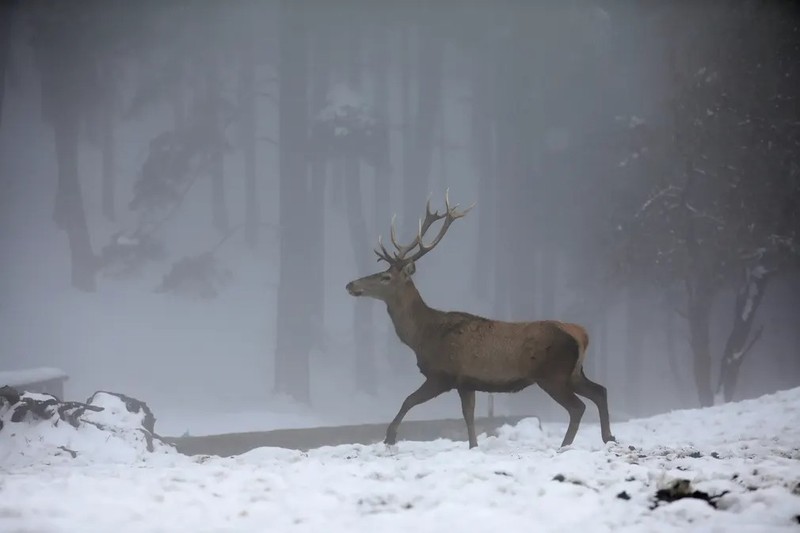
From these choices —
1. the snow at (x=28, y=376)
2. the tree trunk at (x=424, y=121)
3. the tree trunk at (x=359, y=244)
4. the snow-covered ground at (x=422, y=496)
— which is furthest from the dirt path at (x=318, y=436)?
the tree trunk at (x=424, y=121)

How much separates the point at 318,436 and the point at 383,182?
7788 millimetres

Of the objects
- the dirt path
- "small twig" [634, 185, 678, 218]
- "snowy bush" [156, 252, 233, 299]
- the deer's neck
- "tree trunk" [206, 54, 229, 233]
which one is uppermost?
"tree trunk" [206, 54, 229, 233]

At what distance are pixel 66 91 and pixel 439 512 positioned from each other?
12.8 metres

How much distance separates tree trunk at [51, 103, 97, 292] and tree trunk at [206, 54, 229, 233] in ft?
6.95

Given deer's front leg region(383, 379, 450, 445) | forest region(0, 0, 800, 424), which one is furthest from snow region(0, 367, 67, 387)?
deer's front leg region(383, 379, 450, 445)

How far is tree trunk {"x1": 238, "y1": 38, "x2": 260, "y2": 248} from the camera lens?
13805mm

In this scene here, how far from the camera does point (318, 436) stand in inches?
296

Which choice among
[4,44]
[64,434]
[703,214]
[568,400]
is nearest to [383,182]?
[703,214]

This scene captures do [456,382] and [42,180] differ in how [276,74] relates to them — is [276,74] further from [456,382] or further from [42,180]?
[456,382]

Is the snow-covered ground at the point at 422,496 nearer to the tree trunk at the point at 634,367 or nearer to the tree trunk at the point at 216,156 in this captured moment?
the tree trunk at the point at 216,156

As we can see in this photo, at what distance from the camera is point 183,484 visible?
320 cm

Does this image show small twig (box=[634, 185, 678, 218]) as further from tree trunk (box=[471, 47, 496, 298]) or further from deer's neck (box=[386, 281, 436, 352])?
deer's neck (box=[386, 281, 436, 352])

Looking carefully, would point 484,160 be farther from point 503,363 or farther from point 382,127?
point 503,363

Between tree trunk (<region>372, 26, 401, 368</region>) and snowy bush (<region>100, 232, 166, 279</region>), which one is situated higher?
tree trunk (<region>372, 26, 401, 368</region>)
